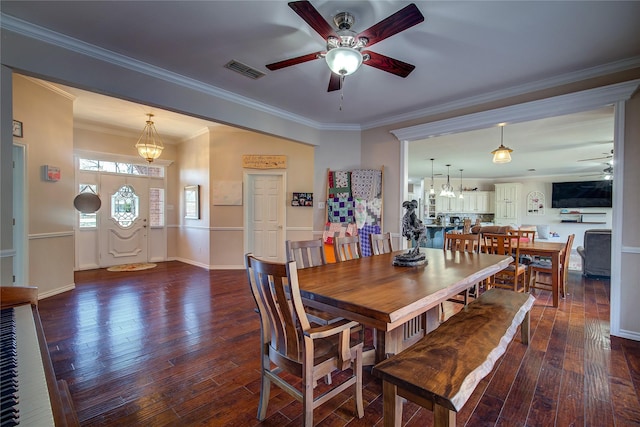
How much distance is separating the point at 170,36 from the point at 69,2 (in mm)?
619

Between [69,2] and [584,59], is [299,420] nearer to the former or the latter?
[69,2]

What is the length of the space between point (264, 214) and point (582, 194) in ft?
33.3

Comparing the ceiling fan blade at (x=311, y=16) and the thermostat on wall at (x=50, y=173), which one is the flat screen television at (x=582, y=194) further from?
the thermostat on wall at (x=50, y=173)

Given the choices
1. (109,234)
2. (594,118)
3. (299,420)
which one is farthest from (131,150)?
(594,118)

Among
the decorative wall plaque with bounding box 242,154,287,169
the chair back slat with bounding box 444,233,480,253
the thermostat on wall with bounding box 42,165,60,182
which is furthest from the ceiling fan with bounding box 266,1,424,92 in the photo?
the thermostat on wall with bounding box 42,165,60,182

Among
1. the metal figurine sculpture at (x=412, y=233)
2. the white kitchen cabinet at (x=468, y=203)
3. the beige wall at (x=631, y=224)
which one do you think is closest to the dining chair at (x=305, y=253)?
the metal figurine sculpture at (x=412, y=233)

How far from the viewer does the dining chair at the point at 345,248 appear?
8.96 feet

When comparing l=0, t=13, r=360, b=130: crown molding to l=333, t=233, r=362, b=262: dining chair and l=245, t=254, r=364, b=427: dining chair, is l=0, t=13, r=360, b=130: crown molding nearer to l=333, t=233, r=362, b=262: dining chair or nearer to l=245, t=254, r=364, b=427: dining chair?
l=333, t=233, r=362, b=262: dining chair

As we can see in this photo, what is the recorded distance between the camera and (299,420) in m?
1.67

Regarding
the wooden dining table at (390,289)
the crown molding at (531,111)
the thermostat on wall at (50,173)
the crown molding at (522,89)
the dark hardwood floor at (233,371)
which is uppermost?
the crown molding at (522,89)

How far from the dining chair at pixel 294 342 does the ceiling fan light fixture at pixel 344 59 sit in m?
1.39

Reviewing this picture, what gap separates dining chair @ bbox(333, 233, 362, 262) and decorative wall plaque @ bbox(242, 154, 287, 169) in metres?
3.09

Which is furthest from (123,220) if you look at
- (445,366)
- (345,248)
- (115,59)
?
(445,366)

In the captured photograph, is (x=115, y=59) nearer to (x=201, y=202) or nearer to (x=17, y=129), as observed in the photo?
(x=17, y=129)
